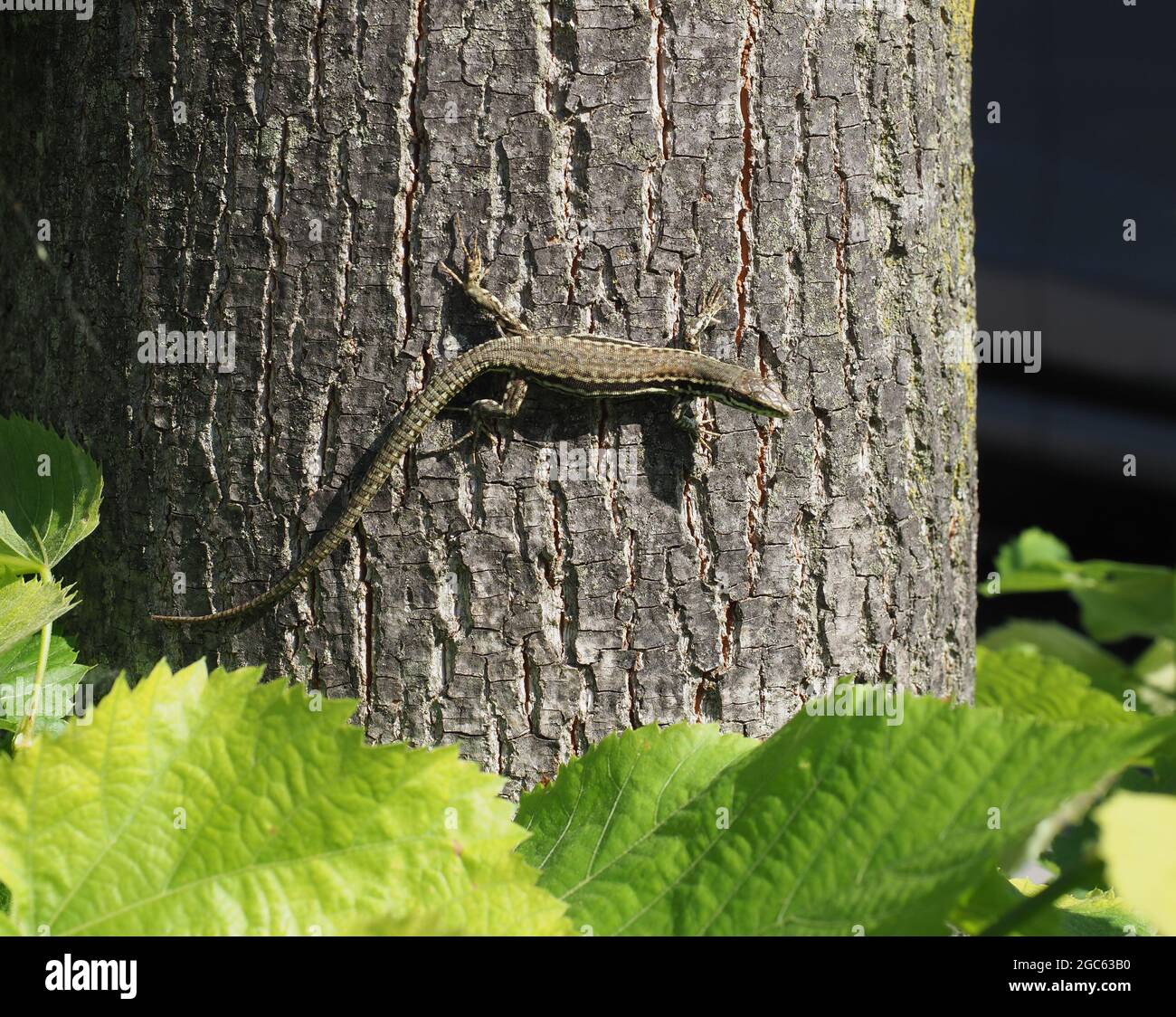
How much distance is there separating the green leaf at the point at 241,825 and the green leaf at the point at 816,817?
0.42ft

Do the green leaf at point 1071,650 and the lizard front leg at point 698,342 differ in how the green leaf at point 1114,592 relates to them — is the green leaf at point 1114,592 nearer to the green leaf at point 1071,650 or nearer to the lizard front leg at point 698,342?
the green leaf at point 1071,650

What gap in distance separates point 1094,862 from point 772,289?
3.42 ft

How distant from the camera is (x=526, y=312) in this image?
136 centimetres

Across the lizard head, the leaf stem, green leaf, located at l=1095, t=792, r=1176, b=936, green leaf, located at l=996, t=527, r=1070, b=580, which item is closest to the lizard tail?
the leaf stem

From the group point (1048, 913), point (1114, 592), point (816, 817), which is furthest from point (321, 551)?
point (1114, 592)

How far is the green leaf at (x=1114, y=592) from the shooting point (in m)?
1.30

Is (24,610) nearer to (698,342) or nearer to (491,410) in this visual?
(491,410)

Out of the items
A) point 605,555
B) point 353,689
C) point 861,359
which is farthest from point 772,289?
point 353,689

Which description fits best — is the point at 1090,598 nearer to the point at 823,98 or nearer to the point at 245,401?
the point at 823,98

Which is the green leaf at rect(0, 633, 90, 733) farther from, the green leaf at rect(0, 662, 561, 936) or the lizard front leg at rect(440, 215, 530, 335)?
the lizard front leg at rect(440, 215, 530, 335)

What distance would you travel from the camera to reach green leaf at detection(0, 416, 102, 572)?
3.84 ft

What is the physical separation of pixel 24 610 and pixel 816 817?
732 millimetres

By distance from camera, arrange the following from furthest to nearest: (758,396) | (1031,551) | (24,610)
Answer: (1031,551)
(758,396)
(24,610)

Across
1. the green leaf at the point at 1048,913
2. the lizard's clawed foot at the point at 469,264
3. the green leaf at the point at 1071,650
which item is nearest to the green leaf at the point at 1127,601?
the green leaf at the point at 1071,650
